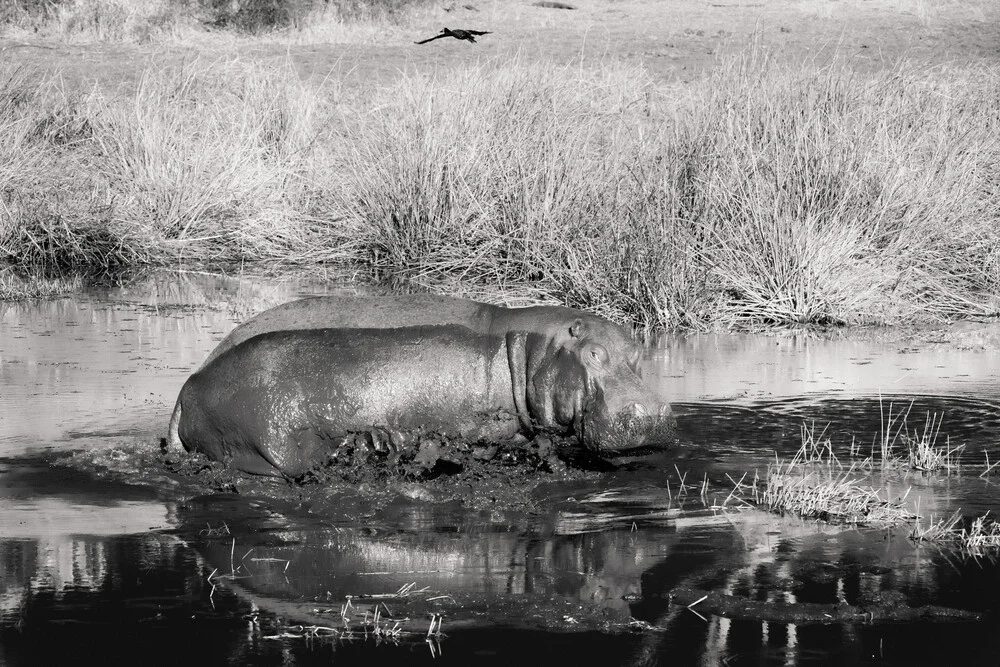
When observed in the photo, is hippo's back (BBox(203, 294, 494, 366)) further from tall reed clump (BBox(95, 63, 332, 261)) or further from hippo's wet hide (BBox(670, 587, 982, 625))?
tall reed clump (BBox(95, 63, 332, 261))

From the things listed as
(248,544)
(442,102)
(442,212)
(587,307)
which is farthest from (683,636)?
(442,102)

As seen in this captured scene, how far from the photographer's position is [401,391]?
6188 millimetres

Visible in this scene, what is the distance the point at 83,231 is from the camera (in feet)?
43.7

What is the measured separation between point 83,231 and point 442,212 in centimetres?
350

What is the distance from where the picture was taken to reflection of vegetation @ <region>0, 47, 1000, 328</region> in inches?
425

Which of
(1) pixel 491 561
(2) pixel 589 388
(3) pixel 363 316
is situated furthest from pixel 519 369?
(1) pixel 491 561

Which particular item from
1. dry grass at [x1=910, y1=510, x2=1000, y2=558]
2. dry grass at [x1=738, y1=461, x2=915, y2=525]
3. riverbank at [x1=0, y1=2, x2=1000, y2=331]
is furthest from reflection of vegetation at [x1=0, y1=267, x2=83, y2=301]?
dry grass at [x1=910, y1=510, x2=1000, y2=558]

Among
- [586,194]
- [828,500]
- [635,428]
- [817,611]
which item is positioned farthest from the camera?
[586,194]

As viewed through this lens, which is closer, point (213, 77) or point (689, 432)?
point (689, 432)

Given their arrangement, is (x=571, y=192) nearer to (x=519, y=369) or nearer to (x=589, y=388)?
(x=519, y=369)

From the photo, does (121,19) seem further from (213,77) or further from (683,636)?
(683,636)

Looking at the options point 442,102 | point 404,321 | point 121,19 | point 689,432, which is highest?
point 121,19

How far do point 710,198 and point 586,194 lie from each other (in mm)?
1230

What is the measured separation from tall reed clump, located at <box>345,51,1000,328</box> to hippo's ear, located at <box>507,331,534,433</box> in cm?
416
